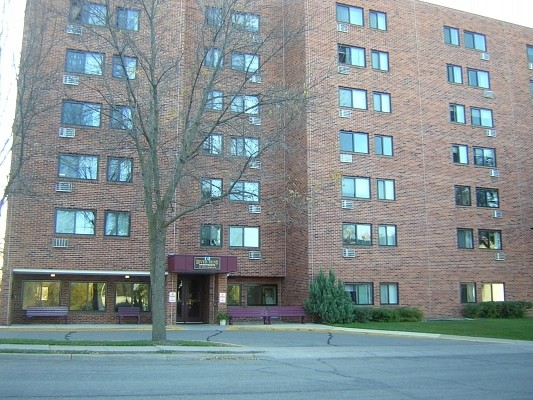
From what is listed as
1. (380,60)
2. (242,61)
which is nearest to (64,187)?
(242,61)

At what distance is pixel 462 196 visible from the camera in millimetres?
33625

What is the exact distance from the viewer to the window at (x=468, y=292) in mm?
32625

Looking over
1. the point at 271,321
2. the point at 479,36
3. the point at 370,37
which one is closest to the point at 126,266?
the point at 271,321

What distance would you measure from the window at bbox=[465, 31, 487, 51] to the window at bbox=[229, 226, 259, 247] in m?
17.5

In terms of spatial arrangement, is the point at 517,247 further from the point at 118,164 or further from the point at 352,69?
the point at 118,164

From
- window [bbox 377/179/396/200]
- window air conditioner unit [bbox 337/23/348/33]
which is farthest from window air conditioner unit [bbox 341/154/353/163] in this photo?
window air conditioner unit [bbox 337/23/348/33]

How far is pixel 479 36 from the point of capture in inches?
1420

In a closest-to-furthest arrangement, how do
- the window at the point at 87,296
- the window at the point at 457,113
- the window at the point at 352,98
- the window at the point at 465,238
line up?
the window at the point at 87,296
the window at the point at 352,98
the window at the point at 465,238
the window at the point at 457,113

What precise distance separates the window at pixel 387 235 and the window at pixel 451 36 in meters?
12.2

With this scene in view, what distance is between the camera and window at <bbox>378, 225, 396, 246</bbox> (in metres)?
30.9

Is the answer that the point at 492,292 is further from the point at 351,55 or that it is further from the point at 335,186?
the point at 351,55

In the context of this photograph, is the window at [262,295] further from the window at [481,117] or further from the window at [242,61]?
the window at [481,117]

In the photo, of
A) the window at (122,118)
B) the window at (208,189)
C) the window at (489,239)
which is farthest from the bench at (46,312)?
the window at (489,239)

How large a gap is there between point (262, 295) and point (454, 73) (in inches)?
681
